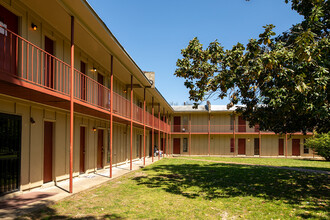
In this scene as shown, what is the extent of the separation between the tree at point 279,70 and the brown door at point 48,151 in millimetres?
5235

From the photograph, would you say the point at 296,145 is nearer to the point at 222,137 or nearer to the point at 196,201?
the point at 222,137

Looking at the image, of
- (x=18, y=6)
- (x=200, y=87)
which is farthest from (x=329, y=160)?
(x=18, y=6)

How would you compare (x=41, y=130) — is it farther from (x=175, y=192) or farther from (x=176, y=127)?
(x=176, y=127)

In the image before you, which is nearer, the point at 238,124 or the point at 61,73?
the point at 61,73

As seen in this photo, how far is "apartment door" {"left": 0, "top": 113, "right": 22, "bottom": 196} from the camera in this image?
724cm

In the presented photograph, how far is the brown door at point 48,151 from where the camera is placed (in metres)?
9.30

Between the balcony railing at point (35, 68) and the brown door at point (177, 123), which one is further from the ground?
the balcony railing at point (35, 68)

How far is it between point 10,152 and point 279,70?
25.6 ft

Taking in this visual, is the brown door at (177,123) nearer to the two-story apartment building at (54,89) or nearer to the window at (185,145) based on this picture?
the window at (185,145)

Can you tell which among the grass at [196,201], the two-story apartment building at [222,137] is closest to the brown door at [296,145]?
the two-story apartment building at [222,137]

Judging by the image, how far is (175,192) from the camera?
905cm

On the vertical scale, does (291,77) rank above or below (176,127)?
above

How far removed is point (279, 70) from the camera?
23.9 feet

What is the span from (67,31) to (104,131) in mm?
6453
